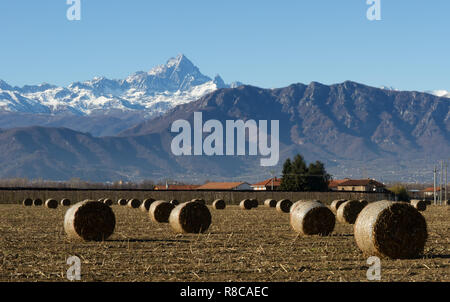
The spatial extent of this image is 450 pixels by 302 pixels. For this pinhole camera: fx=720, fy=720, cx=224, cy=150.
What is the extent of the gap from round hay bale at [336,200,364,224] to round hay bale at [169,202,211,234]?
1404cm

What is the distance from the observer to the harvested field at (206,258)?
17.6 metres

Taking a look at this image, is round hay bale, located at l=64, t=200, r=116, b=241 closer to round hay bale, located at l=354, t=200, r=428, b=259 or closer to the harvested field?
the harvested field

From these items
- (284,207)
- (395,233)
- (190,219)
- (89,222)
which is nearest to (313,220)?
(190,219)

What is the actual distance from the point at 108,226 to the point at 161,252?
515 cm

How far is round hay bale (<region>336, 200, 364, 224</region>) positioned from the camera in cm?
4387

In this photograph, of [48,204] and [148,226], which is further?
[48,204]

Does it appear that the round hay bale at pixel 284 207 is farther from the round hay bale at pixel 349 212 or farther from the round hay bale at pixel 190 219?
the round hay bale at pixel 190 219

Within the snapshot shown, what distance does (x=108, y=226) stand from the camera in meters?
27.5

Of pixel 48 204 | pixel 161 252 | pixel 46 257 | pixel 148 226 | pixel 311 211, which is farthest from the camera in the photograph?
pixel 48 204

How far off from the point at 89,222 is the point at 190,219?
5.77 meters

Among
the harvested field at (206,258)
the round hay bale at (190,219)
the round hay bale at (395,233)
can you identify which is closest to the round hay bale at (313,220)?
the harvested field at (206,258)

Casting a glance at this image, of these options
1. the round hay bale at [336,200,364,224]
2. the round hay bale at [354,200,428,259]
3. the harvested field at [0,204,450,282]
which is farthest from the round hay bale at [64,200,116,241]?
the round hay bale at [336,200,364,224]
